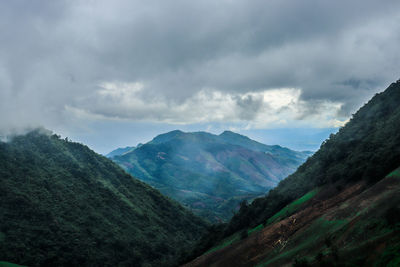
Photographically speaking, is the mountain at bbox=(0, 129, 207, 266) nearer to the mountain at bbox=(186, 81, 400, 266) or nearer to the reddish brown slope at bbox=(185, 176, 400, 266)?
the mountain at bbox=(186, 81, 400, 266)

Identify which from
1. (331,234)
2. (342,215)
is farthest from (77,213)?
(331,234)

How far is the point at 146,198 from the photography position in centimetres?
12875

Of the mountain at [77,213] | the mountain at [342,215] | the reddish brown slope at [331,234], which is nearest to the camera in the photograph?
the reddish brown slope at [331,234]

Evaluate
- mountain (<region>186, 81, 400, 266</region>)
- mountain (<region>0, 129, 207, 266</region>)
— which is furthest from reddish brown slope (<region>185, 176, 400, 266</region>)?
mountain (<region>0, 129, 207, 266</region>)

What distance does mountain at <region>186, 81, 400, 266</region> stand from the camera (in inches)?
704

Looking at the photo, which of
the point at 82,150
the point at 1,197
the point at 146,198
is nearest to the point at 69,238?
the point at 1,197

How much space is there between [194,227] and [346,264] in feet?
391

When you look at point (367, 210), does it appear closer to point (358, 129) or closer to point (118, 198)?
point (358, 129)

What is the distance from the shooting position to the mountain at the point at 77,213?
6956 cm

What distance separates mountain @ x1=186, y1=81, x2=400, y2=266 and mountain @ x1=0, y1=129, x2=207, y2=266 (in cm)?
3506

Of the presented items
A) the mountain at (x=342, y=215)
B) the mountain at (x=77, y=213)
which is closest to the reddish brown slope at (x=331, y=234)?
the mountain at (x=342, y=215)

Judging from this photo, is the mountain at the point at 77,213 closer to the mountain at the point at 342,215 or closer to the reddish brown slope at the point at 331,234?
the mountain at the point at 342,215

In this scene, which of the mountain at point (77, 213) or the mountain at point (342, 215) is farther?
the mountain at point (77, 213)

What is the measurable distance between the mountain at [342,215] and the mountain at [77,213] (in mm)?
35061
